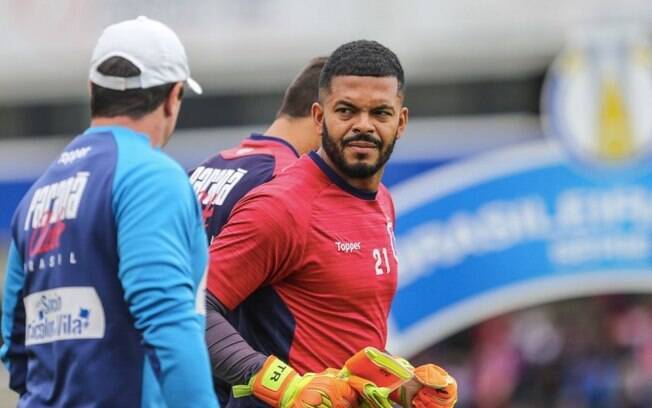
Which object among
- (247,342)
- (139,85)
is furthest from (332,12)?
(139,85)

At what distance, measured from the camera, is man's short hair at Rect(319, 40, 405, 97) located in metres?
5.19

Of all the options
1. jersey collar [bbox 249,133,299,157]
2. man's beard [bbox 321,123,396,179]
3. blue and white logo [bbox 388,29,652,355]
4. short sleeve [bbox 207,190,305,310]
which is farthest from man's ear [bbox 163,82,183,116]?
blue and white logo [bbox 388,29,652,355]

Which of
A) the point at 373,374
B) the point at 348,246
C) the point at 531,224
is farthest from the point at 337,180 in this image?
the point at 531,224

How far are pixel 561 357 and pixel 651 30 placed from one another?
3.33 m

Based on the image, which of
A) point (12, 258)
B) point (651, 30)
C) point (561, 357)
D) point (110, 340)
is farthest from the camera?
point (561, 357)

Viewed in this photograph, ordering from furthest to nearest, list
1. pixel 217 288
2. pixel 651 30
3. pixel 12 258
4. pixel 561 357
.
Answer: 1. pixel 561 357
2. pixel 651 30
3. pixel 217 288
4. pixel 12 258

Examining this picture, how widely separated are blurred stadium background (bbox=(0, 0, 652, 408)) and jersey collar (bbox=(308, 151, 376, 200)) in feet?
33.8

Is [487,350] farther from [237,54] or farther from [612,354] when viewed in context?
[237,54]

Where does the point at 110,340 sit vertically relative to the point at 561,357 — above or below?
above

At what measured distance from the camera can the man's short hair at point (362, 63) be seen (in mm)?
5188

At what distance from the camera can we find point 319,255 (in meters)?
5.12

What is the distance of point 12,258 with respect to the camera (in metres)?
4.40

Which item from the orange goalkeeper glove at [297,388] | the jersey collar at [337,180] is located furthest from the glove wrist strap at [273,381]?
the jersey collar at [337,180]

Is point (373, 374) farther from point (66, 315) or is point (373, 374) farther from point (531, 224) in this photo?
point (531, 224)
